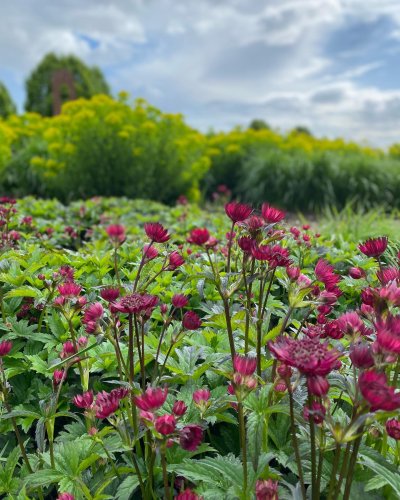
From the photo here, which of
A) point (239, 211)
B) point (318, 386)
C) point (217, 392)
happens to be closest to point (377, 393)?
point (318, 386)

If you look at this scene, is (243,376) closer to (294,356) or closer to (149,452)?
(294,356)

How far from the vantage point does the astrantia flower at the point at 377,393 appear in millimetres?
790

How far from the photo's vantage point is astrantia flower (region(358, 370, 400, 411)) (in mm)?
790

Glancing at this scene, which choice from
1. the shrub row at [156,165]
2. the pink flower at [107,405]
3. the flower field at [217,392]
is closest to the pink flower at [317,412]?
the flower field at [217,392]

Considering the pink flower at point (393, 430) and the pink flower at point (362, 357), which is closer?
the pink flower at point (362, 357)

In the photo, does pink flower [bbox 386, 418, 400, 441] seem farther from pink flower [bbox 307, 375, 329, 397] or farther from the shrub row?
the shrub row

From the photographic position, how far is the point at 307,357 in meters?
0.82

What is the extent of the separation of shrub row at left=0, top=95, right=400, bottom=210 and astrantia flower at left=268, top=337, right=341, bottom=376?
6.57 m

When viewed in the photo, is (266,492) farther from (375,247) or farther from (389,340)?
(375,247)

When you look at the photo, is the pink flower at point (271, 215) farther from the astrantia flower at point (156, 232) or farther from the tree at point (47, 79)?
the tree at point (47, 79)

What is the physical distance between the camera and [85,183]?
7.79 m

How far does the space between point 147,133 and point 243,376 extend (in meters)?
7.05

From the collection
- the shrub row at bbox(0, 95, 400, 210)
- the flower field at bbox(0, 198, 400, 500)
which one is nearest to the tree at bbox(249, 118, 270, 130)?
the shrub row at bbox(0, 95, 400, 210)

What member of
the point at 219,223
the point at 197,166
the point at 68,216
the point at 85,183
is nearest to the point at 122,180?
the point at 85,183
